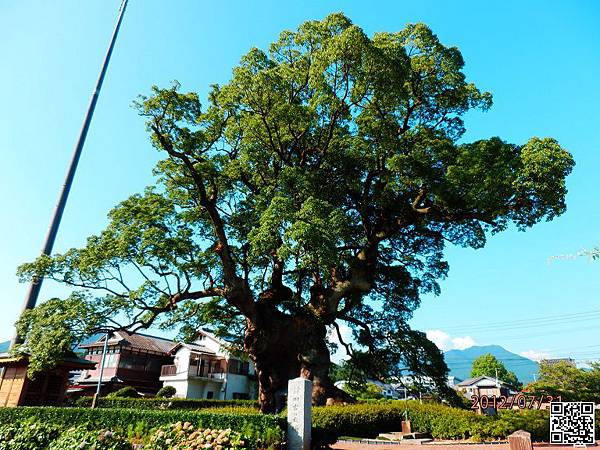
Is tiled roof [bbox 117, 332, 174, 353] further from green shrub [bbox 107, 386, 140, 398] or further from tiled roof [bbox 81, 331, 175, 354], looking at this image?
green shrub [bbox 107, 386, 140, 398]

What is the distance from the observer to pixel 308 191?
14.1 metres

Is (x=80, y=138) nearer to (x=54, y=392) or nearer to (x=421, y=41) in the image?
(x=54, y=392)

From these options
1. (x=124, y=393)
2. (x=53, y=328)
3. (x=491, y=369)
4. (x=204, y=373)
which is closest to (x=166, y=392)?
(x=124, y=393)

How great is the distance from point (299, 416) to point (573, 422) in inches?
220

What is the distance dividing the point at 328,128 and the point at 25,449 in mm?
14208

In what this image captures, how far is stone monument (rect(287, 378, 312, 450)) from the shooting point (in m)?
8.97

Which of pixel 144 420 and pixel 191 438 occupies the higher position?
pixel 144 420

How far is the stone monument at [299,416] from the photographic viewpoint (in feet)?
29.4

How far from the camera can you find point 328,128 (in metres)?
15.5

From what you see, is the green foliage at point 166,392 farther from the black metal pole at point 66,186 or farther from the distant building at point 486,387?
the distant building at point 486,387

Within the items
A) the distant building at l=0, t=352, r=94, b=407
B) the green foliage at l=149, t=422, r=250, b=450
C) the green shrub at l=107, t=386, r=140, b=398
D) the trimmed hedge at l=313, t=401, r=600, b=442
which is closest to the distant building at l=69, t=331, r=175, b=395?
the green shrub at l=107, t=386, r=140, b=398

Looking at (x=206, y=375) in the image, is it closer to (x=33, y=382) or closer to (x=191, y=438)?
(x=33, y=382)

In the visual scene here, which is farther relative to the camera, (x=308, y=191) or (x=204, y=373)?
(x=204, y=373)

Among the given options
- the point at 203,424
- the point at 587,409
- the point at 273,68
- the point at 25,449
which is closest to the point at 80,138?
the point at 273,68
